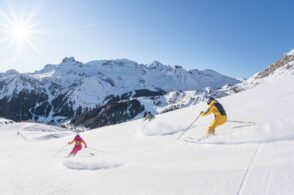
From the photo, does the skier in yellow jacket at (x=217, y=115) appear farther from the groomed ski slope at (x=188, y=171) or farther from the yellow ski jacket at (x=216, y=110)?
the groomed ski slope at (x=188, y=171)

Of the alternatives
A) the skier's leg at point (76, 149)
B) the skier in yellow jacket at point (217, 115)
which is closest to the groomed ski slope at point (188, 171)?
the skier in yellow jacket at point (217, 115)

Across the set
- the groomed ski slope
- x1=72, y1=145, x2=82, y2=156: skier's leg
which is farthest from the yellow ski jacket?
x1=72, y1=145, x2=82, y2=156: skier's leg

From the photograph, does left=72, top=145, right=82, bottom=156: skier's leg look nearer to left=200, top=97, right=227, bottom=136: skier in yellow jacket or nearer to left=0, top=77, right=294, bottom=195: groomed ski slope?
left=0, top=77, right=294, bottom=195: groomed ski slope

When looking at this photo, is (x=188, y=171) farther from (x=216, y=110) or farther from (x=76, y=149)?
(x=76, y=149)

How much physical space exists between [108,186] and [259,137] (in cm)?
582

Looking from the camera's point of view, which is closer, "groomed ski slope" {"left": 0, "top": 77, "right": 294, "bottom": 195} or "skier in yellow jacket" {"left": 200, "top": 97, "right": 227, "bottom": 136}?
"groomed ski slope" {"left": 0, "top": 77, "right": 294, "bottom": 195}

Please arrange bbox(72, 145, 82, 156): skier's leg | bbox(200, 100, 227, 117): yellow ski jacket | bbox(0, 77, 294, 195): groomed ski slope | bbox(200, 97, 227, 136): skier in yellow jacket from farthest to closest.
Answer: bbox(72, 145, 82, 156): skier's leg → bbox(200, 100, 227, 117): yellow ski jacket → bbox(200, 97, 227, 136): skier in yellow jacket → bbox(0, 77, 294, 195): groomed ski slope

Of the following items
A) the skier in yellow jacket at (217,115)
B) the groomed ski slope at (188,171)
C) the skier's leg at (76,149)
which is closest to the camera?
the groomed ski slope at (188,171)

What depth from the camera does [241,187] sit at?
7035 mm

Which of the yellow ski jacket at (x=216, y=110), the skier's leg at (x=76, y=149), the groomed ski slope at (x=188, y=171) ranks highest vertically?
the yellow ski jacket at (x=216, y=110)

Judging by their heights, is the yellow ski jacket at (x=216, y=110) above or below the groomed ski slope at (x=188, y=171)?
above

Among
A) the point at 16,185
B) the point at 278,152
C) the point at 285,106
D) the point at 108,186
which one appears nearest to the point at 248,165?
the point at 278,152

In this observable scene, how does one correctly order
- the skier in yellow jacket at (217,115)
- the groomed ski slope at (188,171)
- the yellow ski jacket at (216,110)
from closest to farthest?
1. the groomed ski slope at (188,171)
2. the skier in yellow jacket at (217,115)
3. the yellow ski jacket at (216,110)

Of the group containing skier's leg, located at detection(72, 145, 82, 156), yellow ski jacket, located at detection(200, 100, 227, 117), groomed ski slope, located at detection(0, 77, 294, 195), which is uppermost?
yellow ski jacket, located at detection(200, 100, 227, 117)
